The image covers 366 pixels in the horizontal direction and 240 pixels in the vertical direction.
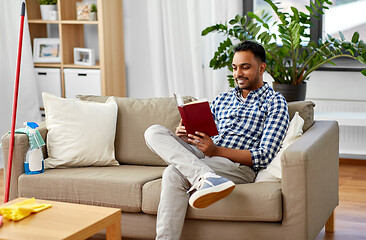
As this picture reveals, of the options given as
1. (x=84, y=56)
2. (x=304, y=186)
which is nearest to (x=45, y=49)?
(x=84, y=56)

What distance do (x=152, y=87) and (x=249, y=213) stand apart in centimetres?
276

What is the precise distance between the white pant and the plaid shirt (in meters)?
0.12

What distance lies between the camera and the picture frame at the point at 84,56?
16.1 feet

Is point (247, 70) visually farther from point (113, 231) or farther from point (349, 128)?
point (349, 128)

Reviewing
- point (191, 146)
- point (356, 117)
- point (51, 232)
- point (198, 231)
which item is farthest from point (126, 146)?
point (356, 117)

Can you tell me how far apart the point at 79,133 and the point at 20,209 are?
0.86 m

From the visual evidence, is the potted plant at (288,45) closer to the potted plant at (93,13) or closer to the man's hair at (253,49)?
the man's hair at (253,49)

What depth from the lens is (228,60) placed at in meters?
4.26

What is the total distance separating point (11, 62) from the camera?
4965mm

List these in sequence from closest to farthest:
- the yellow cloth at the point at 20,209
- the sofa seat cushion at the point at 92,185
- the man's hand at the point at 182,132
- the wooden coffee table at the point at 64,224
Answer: the wooden coffee table at the point at 64,224 → the yellow cloth at the point at 20,209 → the sofa seat cushion at the point at 92,185 → the man's hand at the point at 182,132

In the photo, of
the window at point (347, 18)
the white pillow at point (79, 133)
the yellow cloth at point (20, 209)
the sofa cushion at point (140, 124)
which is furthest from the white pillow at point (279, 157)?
the window at point (347, 18)

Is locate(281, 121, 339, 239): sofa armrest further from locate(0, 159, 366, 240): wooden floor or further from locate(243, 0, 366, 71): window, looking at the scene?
locate(243, 0, 366, 71): window

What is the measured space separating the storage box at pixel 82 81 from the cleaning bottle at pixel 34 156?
1.82m

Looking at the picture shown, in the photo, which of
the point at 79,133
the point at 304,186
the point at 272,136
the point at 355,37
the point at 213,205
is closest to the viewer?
the point at 304,186
